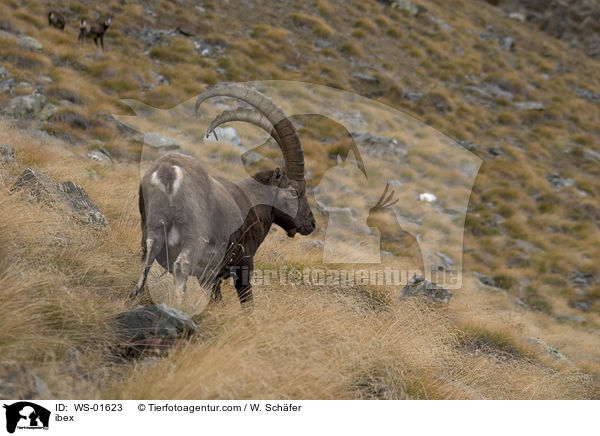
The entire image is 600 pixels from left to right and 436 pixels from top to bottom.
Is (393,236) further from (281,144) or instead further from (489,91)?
(489,91)

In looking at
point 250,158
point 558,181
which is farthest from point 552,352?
point 558,181

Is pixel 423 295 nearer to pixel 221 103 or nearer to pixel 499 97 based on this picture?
pixel 221 103

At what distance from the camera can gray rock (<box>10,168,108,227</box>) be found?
5.97m

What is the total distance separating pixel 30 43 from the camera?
17.2 m

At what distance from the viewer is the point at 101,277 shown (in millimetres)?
4863

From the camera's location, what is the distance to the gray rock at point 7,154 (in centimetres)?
777

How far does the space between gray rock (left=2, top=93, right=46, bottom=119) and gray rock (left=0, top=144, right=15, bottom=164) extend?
530 cm

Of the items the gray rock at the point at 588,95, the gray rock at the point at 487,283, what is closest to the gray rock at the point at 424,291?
the gray rock at the point at 487,283

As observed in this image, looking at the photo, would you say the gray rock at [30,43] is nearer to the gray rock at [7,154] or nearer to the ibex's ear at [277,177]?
the gray rock at [7,154]

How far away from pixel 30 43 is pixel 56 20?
2604 mm

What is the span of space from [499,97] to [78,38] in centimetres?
1899

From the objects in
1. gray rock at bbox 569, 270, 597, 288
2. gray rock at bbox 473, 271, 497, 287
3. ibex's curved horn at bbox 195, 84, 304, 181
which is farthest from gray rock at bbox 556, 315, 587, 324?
ibex's curved horn at bbox 195, 84, 304, 181

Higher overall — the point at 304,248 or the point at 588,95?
the point at 588,95

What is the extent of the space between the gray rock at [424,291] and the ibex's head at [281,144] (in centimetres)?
281
